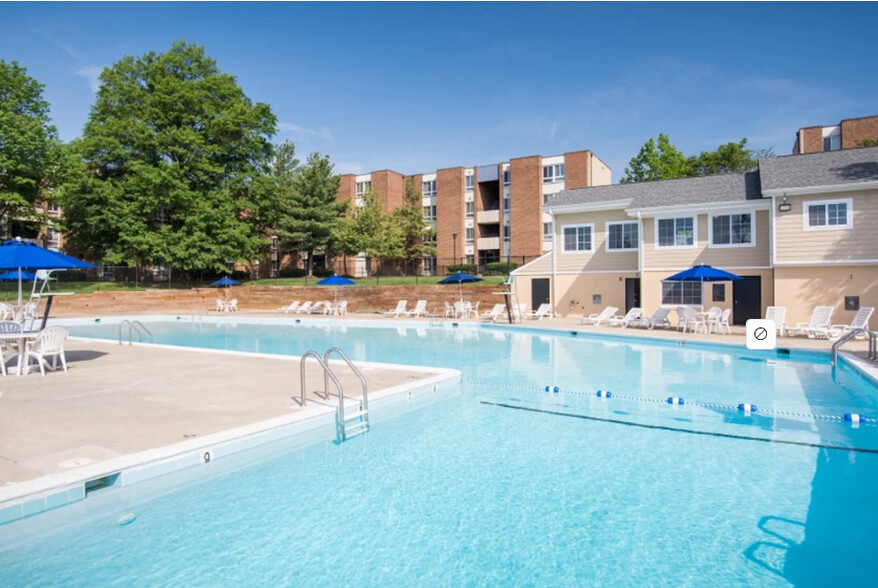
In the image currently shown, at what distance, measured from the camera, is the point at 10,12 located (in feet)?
62.6

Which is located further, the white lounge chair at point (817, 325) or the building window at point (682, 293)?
the building window at point (682, 293)

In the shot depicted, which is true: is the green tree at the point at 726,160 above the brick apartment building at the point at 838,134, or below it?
below

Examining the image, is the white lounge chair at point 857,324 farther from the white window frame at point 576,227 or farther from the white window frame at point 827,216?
the white window frame at point 576,227

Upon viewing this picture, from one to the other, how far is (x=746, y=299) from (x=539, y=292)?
8.64 meters

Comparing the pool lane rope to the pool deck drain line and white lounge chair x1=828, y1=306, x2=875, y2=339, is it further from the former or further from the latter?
white lounge chair x1=828, y1=306, x2=875, y2=339

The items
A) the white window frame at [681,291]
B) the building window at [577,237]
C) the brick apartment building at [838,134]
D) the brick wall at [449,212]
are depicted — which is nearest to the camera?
the white window frame at [681,291]

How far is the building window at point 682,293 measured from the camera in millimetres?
21078

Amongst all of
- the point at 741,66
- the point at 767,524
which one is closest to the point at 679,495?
the point at 767,524

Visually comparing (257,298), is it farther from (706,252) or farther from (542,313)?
(706,252)

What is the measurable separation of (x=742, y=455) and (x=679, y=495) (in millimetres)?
1727

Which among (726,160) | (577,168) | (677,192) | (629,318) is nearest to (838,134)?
(726,160)

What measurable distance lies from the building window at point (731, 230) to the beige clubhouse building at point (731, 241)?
0.03m

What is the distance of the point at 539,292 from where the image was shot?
25422 millimetres

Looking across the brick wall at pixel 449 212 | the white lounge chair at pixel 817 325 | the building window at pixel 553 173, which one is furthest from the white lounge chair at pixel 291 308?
the building window at pixel 553 173
